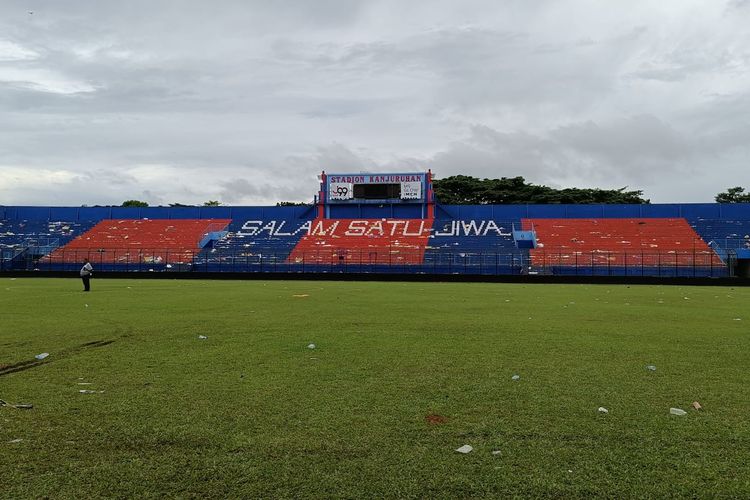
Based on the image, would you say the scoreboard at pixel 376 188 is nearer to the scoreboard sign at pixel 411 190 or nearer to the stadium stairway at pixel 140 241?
the scoreboard sign at pixel 411 190

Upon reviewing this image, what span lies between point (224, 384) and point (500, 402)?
8.13 ft

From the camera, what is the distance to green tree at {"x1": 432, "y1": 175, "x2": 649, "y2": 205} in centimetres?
6278

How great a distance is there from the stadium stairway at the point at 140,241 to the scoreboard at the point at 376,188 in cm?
983

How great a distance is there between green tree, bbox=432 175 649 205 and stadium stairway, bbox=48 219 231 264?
28.3 m

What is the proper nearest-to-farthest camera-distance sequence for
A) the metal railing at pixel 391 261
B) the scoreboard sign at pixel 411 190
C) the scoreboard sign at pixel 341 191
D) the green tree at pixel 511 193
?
1. the metal railing at pixel 391 261
2. the scoreboard sign at pixel 411 190
3. the scoreboard sign at pixel 341 191
4. the green tree at pixel 511 193

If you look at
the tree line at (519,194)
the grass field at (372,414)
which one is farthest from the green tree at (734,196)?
the grass field at (372,414)

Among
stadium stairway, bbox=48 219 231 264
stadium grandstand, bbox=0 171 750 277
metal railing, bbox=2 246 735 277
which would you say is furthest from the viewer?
stadium stairway, bbox=48 219 231 264

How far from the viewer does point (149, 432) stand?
3852 millimetres

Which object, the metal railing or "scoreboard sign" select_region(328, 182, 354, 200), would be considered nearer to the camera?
the metal railing

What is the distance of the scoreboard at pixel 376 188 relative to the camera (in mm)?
45562

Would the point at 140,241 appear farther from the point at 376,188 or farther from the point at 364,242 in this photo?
the point at 376,188

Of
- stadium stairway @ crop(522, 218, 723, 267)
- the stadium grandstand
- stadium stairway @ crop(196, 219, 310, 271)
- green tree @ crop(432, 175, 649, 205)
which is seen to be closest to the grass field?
stadium stairway @ crop(522, 218, 723, 267)

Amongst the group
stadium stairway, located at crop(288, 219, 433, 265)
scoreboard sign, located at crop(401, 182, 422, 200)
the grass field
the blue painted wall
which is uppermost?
scoreboard sign, located at crop(401, 182, 422, 200)

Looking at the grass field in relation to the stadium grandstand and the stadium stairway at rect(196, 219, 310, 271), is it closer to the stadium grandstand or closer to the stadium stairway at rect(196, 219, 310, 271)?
the stadium grandstand
